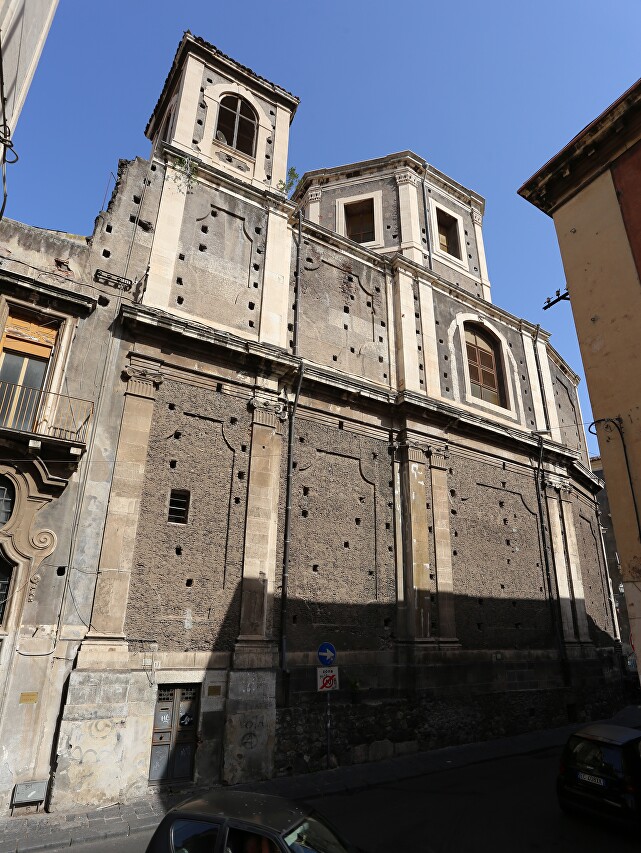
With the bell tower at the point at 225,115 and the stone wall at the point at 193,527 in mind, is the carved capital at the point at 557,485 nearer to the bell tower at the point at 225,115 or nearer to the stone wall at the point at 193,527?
the stone wall at the point at 193,527

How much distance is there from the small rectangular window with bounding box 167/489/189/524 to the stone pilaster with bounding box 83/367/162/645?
2.50 feet

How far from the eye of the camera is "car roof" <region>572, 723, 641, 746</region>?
745 centimetres

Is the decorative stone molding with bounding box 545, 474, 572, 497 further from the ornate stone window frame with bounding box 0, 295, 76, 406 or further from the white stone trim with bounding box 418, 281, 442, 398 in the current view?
the ornate stone window frame with bounding box 0, 295, 76, 406

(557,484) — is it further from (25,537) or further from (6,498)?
(6,498)

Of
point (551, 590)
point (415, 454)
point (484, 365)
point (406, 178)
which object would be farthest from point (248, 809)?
point (406, 178)

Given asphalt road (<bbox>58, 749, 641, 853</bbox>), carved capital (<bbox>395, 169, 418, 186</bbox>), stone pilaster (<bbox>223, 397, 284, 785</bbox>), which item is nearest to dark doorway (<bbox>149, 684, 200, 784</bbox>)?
stone pilaster (<bbox>223, 397, 284, 785</bbox>)

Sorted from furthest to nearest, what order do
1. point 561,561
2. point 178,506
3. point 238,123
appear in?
point 561,561 → point 238,123 → point 178,506

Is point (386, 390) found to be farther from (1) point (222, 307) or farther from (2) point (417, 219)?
(2) point (417, 219)

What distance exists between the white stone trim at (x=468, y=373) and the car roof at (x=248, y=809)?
1370 cm

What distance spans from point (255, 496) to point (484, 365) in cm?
1048

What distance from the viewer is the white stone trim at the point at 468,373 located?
1741cm

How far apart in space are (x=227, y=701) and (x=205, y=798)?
18.6ft

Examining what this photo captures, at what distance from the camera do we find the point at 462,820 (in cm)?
778

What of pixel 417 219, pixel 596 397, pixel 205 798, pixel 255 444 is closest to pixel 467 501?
pixel 255 444
